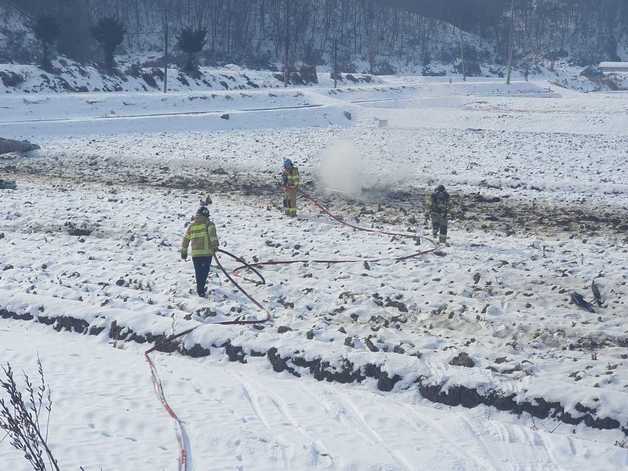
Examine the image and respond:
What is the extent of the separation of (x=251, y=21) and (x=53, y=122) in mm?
79052

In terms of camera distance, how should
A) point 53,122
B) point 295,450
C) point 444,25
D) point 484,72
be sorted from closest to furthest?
point 295,450, point 53,122, point 484,72, point 444,25

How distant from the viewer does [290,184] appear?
19781 millimetres

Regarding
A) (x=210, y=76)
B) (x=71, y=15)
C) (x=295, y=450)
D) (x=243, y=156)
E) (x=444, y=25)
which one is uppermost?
(x=444, y=25)

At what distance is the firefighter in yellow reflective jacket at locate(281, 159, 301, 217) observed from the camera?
19562mm

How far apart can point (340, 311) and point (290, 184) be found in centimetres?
767

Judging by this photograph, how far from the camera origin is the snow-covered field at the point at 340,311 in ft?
28.4

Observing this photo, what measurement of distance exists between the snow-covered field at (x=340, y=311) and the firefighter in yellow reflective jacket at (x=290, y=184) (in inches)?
19.5

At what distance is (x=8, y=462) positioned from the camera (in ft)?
25.2

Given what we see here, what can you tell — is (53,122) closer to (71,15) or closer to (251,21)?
(71,15)

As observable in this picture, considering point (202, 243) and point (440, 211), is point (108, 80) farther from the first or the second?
point (202, 243)

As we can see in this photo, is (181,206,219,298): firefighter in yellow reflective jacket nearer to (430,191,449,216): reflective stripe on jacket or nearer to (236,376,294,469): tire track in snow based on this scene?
(236,376,294,469): tire track in snow

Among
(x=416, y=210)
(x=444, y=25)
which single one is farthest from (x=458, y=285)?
(x=444, y=25)

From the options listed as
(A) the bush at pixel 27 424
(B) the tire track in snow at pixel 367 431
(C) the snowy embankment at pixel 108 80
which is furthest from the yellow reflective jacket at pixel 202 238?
(C) the snowy embankment at pixel 108 80

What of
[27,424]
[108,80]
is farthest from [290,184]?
[108,80]
